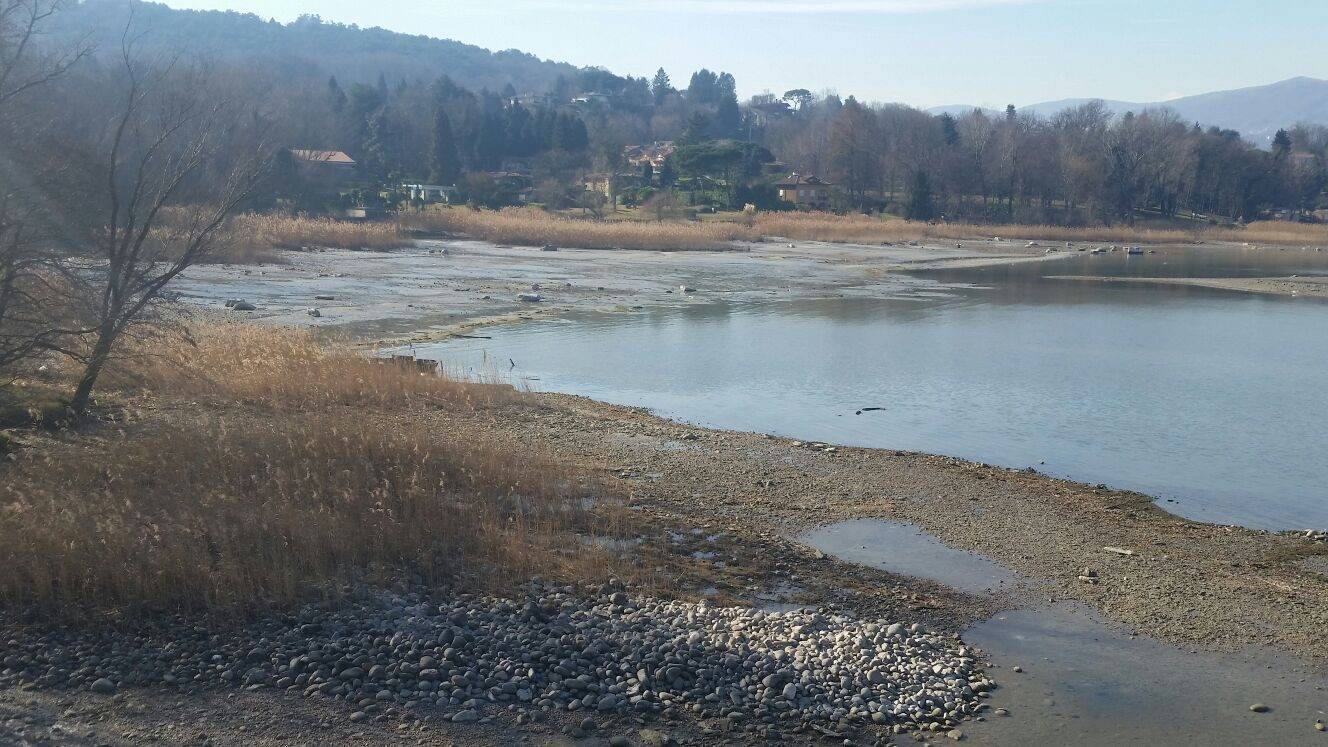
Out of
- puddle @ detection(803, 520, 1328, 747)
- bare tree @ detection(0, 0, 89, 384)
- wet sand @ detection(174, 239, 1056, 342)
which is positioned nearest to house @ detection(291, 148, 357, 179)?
wet sand @ detection(174, 239, 1056, 342)

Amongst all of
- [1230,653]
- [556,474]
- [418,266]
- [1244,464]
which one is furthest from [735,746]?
[418,266]

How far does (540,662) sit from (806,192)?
97.2m

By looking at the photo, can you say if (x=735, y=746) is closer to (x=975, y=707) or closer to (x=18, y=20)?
(x=975, y=707)

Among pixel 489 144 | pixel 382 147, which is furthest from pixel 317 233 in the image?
pixel 489 144

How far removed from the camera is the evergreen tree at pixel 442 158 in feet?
300

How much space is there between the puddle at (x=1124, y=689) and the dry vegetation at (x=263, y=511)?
373 cm

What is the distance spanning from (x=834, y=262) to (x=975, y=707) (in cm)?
5387

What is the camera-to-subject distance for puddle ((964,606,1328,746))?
7891mm

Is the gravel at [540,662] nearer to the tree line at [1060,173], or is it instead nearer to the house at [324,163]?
the house at [324,163]

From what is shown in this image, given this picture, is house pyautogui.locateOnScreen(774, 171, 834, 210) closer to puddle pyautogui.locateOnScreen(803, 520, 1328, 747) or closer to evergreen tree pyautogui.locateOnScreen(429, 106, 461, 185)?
evergreen tree pyautogui.locateOnScreen(429, 106, 461, 185)

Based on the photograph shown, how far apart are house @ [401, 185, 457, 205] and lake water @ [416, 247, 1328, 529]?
159ft

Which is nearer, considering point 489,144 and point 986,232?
point 986,232

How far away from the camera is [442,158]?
92.2 m

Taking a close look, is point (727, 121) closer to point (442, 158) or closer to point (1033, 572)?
point (442, 158)
